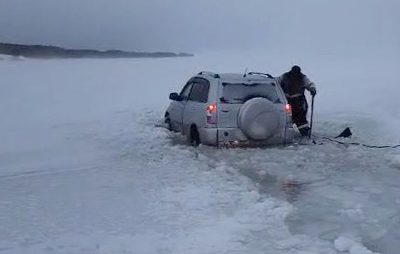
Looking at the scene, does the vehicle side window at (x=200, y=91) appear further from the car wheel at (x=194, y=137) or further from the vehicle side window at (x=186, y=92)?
the car wheel at (x=194, y=137)

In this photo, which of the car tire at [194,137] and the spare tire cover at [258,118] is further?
the car tire at [194,137]

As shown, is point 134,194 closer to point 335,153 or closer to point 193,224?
point 193,224

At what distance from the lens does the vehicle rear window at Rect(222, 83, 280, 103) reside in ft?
39.0

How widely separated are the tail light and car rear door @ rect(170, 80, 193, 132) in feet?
5.73

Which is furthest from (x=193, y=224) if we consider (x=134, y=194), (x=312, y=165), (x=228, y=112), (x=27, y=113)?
(x=27, y=113)

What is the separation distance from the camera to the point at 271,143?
1198 cm

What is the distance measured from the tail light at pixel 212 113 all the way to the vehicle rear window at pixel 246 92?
0.27 meters

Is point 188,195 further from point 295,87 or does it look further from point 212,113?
point 295,87

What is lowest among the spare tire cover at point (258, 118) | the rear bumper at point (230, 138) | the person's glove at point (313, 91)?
the rear bumper at point (230, 138)

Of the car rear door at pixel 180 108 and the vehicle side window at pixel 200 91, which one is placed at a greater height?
the vehicle side window at pixel 200 91

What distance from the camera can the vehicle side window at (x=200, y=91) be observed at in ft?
40.6

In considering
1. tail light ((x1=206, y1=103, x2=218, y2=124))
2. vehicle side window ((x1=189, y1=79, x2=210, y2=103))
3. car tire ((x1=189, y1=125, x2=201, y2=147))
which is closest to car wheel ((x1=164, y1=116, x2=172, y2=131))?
vehicle side window ((x1=189, y1=79, x2=210, y2=103))

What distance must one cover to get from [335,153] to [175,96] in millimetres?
4152

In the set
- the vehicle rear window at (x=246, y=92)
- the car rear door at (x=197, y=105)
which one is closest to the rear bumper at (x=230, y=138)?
the car rear door at (x=197, y=105)
